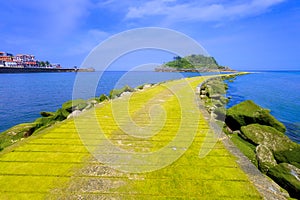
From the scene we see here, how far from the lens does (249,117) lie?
281 inches

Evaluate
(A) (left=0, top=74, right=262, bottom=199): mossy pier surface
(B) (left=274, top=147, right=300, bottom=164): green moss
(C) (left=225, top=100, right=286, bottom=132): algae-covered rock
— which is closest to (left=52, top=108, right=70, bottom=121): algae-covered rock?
(A) (left=0, top=74, right=262, bottom=199): mossy pier surface

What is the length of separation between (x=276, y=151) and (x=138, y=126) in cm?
361

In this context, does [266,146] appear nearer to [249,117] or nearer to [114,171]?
[249,117]

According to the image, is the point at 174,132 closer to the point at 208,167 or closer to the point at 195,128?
the point at 195,128

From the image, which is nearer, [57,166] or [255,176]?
[255,176]

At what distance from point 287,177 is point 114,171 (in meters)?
3.15

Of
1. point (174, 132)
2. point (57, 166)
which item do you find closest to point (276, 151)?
point (174, 132)

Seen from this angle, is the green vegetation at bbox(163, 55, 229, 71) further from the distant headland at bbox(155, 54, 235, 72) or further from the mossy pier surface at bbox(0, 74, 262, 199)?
the mossy pier surface at bbox(0, 74, 262, 199)

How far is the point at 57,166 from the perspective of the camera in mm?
3324

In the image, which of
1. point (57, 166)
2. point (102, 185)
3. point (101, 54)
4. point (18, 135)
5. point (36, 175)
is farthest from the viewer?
point (18, 135)

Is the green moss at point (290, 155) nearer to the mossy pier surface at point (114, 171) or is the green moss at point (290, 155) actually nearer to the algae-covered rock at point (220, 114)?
the mossy pier surface at point (114, 171)

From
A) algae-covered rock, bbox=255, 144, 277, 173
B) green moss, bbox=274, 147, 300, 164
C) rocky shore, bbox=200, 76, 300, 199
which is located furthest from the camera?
green moss, bbox=274, 147, 300, 164

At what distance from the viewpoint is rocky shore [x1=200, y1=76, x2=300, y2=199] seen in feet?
11.9

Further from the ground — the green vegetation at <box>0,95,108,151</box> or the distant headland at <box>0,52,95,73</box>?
the distant headland at <box>0,52,95,73</box>
